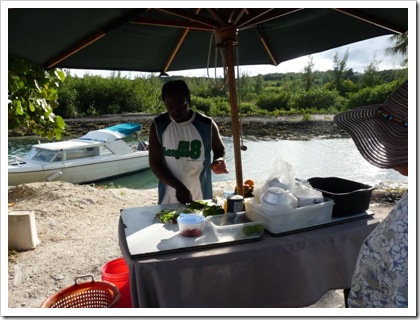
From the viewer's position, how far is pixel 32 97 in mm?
3479

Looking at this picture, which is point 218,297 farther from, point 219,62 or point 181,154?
point 219,62

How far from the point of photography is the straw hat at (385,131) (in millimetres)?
1132

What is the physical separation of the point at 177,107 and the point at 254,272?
138 centimetres

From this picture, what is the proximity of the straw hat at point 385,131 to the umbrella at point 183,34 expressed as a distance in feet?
3.09

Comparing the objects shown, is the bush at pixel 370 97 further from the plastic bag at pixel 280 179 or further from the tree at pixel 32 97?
the plastic bag at pixel 280 179

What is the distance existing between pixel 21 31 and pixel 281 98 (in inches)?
1490

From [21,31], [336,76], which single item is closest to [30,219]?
[21,31]

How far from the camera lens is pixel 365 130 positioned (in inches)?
52.7

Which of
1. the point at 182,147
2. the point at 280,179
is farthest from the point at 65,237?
the point at 280,179

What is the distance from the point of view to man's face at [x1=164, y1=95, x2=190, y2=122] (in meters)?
2.38

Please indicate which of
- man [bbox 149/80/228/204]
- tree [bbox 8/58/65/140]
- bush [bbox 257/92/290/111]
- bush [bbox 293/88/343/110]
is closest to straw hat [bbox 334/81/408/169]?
man [bbox 149/80/228/204]

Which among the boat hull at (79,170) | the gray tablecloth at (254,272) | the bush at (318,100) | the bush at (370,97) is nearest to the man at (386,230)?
the gray tablecloth at (254,272)

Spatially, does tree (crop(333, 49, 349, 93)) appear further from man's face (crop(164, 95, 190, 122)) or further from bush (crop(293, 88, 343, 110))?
man's face (crop(164, 95, 190, 122))

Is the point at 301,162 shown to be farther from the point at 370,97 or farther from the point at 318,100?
the point at 318,100
